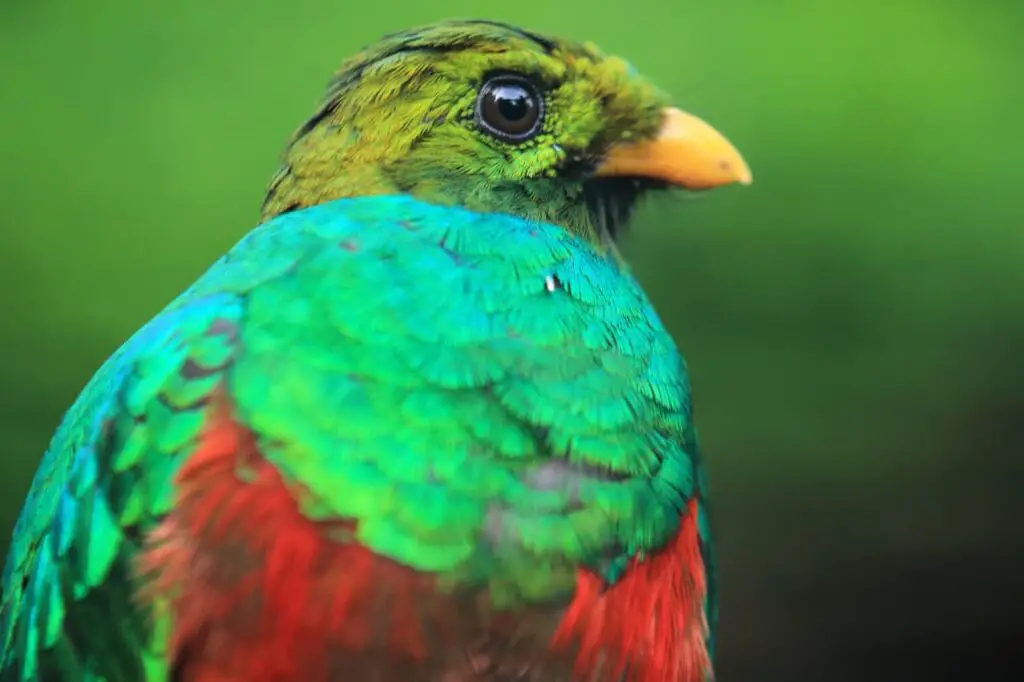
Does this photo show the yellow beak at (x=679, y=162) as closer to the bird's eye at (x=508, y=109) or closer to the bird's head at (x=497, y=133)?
the bird's head at (x=497, y=133)

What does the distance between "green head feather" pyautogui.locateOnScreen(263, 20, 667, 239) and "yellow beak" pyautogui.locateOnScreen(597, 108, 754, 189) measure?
0.02 m

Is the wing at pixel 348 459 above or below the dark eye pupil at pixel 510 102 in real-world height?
below

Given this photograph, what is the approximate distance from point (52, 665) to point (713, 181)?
101cm

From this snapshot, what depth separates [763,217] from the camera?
7.57 ft

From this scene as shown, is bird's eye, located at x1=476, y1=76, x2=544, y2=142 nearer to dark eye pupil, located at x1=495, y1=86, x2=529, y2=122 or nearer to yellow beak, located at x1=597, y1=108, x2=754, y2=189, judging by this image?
dark eye pupil, located at x1=495, y1=86, x2=529, y2=122

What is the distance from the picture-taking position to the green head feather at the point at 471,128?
148 centimetres

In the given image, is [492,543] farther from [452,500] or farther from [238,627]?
[238,627]

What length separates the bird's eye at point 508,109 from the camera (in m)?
1.49

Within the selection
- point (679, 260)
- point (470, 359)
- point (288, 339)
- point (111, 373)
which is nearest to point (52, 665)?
point (111, 373)

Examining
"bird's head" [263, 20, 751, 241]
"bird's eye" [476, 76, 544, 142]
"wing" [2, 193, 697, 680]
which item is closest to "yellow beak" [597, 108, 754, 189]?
"bird's head" [263, 20, 751, 241]

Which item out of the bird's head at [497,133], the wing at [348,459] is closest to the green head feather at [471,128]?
the bird's head at [497,133]

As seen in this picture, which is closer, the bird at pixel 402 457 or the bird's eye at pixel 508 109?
the bird at pixel 402 457

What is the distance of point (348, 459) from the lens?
1185 millimetres

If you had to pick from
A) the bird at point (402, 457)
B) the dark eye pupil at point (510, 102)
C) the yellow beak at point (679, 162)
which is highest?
the dark eye pupil at point (510, 102)
